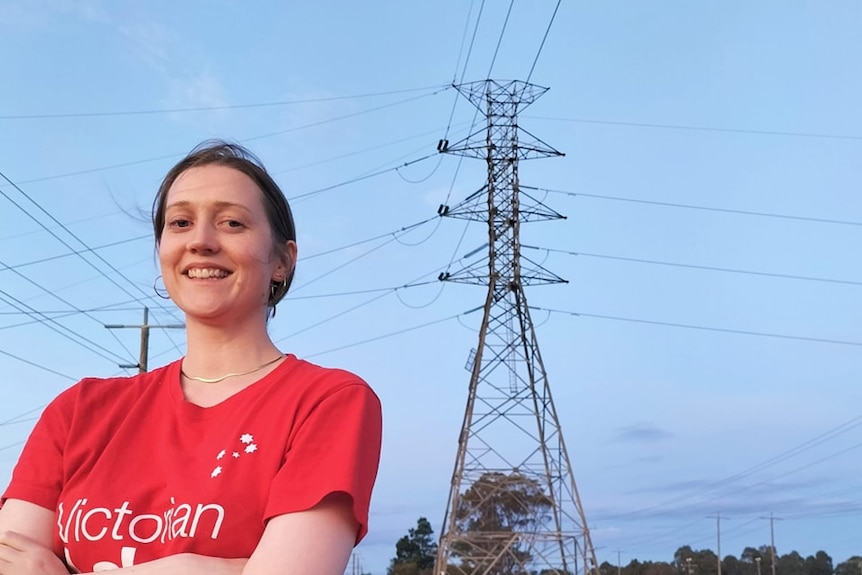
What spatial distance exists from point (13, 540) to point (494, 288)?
22002 millimetres

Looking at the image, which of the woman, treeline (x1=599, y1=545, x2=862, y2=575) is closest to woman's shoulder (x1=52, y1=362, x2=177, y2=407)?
the woman

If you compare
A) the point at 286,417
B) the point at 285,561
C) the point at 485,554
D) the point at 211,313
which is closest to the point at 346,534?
the point at 285,561

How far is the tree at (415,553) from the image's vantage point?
52344 mm

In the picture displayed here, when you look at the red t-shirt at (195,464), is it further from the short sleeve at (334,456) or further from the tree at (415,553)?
the tree at (415,553)

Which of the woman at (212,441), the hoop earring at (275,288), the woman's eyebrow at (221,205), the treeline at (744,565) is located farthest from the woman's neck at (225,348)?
the treeline at (744,565)

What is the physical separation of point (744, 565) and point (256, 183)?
9035 centimetres

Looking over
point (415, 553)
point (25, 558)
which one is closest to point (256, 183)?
point (25, 558)

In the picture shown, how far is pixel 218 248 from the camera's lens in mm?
1967

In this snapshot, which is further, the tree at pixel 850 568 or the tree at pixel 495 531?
the tree at pixel 850 568

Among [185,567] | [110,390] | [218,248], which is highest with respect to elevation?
[218,248]

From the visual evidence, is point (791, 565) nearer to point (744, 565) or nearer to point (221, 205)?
point (744, 565)

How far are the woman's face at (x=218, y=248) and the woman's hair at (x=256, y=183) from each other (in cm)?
2

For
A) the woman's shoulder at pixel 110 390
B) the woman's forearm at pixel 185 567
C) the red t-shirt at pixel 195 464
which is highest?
the woman's shoulder at pixel 110 390

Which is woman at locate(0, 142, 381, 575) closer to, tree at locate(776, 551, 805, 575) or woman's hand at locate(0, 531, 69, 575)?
woman's hand at locate(0, 531, 69, 575)
